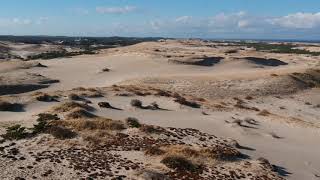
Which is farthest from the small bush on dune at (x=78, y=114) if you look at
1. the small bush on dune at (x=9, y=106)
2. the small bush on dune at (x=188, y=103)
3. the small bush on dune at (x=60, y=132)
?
the small bush on dune at (x=188, y=103)

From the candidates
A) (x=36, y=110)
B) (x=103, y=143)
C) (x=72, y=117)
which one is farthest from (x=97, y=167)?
(x=36, y=110)

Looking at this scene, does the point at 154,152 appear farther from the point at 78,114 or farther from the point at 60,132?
the point at 78,114

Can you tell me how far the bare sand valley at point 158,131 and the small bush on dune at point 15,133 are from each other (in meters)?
0.06

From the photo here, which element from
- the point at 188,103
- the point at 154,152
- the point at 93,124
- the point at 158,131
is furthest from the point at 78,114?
the point at 188,103

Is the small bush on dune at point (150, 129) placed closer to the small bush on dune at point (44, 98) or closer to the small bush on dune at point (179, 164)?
the small bush on dune at point (179, 164)

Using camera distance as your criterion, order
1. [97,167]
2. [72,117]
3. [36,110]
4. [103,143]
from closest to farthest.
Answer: [97,167] → [103,143] → [72,117] → [36,110]

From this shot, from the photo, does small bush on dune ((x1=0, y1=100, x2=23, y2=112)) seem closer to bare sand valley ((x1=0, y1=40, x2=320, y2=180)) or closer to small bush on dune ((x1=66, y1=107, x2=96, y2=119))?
bare sand valley ((x1=0, y1=40, x2=320, y2=180))

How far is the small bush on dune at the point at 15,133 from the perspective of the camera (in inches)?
1006

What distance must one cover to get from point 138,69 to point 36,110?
35.8 meters

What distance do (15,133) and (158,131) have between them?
7634 mm

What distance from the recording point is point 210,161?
23969 mm

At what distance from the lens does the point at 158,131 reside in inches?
1121

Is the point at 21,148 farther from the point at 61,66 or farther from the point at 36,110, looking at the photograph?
the point at 61,66

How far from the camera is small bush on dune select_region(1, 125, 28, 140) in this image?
1006 inches
